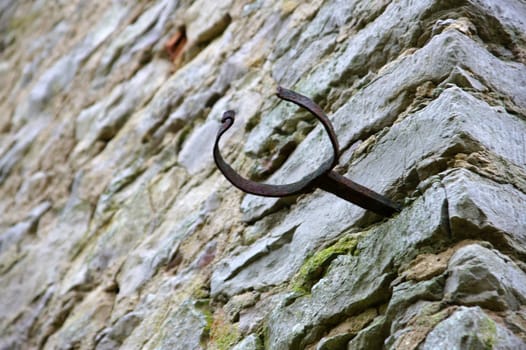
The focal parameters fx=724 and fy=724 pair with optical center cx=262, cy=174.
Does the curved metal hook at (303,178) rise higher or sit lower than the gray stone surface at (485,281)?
higher

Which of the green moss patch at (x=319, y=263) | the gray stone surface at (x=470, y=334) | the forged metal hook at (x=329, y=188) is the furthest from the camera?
the green moss patch at (x=319, y=263)

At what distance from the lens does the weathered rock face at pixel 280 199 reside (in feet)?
3.73

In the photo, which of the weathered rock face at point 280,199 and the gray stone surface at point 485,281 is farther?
the weathered rock face at point 280,199

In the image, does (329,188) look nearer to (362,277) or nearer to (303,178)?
(303,178)

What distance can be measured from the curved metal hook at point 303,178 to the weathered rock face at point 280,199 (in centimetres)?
15

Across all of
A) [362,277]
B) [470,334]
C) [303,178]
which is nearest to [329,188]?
[303,178]

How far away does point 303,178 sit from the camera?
129cm

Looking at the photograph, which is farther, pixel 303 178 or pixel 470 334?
pixel 303 178

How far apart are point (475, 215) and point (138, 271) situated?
118cm

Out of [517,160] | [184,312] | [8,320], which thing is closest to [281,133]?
[184,312]

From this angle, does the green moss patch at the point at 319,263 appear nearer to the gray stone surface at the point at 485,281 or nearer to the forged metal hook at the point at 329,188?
the forged metal hook at the point at 329,188

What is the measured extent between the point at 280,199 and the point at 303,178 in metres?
0.37

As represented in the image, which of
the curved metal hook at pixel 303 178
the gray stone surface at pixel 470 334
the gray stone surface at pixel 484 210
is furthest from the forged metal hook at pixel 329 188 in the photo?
the gray stone surface at pixel 470 334

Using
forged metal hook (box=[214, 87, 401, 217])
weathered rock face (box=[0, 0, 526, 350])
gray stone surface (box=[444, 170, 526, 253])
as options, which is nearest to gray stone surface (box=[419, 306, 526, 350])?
weathered rock face (box=[0, 0, 526, 350])
